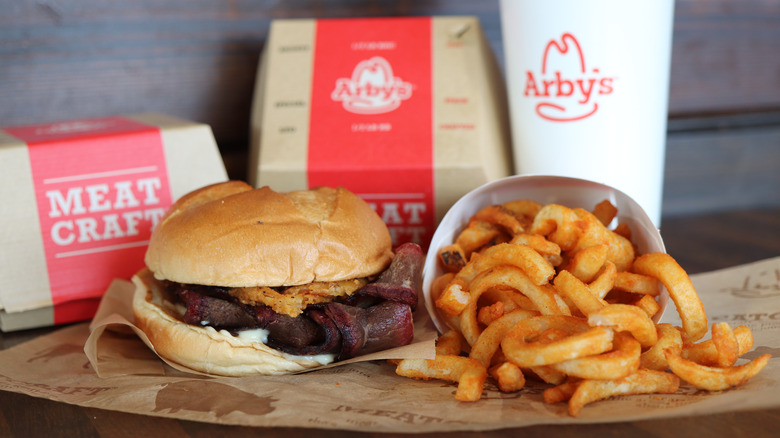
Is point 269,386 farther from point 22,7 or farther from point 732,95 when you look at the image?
point 732,95

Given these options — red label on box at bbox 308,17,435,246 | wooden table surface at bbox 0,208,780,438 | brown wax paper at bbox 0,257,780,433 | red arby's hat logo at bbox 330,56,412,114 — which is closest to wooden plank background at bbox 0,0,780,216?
red label on box at bbox 308,17,435,246

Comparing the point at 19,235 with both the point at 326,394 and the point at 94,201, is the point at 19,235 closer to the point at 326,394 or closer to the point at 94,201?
the point at 94,201

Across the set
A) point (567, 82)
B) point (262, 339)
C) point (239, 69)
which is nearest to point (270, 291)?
point (262, 339)

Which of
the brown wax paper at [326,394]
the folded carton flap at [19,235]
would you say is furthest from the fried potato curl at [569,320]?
the folded carton flap at [19,235]

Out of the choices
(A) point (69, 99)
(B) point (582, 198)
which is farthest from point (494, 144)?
(A) point (69, 99)

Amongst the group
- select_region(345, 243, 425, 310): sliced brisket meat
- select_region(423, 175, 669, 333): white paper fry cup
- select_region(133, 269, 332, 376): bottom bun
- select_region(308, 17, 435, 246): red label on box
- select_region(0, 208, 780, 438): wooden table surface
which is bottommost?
select_region(0, 208, 780, 438): wooden table surface

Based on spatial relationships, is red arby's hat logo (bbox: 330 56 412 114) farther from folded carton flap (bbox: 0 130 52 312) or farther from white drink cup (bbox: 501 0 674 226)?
folded carton flap (bbox: 0 130 52 312)
